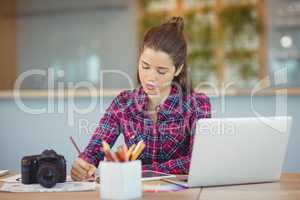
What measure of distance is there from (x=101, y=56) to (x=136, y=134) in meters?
3.96

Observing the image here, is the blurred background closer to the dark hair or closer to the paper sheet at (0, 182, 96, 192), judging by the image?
the dark hair

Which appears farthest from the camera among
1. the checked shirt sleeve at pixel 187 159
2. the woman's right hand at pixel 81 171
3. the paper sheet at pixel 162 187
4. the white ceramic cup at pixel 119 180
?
the checked shirt sleeve at pixel 187 159

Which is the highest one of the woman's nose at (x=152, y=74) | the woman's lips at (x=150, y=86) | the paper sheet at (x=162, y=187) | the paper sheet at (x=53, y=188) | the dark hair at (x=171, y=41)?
the dark hair at (x=171, y=41)

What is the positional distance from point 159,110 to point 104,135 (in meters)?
0.22

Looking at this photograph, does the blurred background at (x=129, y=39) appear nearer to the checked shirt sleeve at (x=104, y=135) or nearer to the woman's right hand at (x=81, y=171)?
the checked shirt sleeve at (x=104, y=135)

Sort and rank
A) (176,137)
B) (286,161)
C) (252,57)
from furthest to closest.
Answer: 1. (252,57)
2. (286,161)
3. (176,137)

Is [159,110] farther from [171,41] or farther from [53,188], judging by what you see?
[53,188]

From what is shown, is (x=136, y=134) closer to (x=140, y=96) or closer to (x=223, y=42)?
(x=140, y=96)

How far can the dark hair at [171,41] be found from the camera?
1911 mm

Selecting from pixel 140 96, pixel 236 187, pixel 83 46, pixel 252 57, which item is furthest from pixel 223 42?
pixel 236 187

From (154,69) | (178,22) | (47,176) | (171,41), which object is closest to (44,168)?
(47,176)

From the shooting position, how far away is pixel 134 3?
6.00 m

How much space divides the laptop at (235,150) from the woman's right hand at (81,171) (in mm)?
272

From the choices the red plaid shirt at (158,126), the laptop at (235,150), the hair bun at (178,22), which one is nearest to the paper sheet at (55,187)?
the laptop at (235,150)
